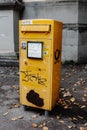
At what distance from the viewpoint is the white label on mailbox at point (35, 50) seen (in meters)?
4.52

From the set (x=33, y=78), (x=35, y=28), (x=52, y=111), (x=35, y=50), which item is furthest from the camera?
(x=52, y=111)

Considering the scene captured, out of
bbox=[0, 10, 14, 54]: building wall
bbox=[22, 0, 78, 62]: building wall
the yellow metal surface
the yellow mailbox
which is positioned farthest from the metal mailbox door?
bbox=[22, 0, 78, 62]: building wall

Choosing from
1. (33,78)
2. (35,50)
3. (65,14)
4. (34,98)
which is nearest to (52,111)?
(34,98)

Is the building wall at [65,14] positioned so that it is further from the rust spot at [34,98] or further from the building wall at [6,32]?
the rust spot at [34,98]

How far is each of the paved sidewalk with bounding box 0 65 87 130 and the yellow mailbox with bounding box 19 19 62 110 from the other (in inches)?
9.2

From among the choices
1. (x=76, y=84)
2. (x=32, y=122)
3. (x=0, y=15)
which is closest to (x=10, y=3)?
(x=0, y=15)

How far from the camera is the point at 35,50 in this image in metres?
4.57

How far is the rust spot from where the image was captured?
185 inches

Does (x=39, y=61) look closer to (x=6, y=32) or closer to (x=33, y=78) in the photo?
(x=33, y=78)

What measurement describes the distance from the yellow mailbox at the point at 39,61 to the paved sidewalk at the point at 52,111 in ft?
0.77

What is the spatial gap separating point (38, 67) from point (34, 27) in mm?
723

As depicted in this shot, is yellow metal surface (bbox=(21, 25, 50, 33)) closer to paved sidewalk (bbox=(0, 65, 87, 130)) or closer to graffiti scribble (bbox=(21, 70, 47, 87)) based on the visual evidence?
graffiti scribble (bbox=(21, 70, 47, 87))

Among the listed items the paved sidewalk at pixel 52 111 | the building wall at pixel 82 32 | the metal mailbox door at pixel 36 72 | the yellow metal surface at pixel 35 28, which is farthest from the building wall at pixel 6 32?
the yellow metal surface at pixel 35 28

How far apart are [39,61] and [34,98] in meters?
0.71
